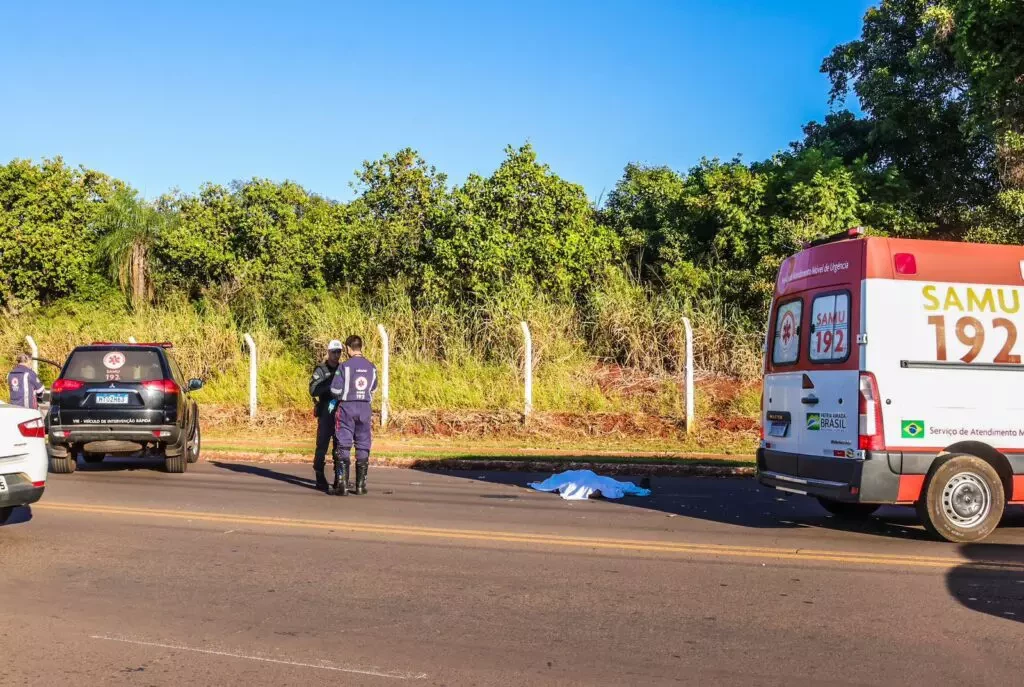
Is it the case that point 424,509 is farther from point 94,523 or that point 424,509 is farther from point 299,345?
point 299,345

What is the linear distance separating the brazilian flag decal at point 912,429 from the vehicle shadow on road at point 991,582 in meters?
1.03

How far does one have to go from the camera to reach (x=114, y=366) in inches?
617

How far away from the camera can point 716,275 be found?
25031mm

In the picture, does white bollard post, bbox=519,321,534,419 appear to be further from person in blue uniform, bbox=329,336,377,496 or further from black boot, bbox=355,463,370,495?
person in blue uniform, bbox=329,336,377,496

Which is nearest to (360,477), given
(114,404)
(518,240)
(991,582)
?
(114,404)

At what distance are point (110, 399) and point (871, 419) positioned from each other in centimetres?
1065

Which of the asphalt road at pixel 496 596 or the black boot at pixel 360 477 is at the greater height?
the black boot at pixel 360 477

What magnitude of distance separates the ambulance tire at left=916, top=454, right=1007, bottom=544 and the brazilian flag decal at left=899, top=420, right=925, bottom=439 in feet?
1.08

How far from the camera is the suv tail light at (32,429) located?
9453mm

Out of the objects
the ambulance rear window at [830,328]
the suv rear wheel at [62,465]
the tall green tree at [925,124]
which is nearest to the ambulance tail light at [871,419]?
the ambulance rear window at [830,328]

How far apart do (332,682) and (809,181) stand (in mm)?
21692

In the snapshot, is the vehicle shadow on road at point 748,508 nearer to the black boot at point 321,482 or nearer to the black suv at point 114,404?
the black boot at point 321,482

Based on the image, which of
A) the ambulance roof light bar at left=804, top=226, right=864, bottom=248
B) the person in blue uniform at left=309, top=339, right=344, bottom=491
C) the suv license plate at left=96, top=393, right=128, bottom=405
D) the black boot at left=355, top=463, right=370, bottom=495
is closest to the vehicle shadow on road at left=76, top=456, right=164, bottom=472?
the suv license plate at left=96, top=393, right=128, bottom=405

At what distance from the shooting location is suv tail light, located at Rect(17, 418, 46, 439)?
31.0 feet
